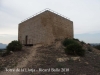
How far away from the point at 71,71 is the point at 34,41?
13.4 meters

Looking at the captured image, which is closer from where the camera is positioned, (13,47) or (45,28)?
(13,47)

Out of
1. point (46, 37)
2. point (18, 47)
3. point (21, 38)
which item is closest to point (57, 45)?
point (46, 37)

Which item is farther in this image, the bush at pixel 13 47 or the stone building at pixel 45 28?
the stone building at pixel 45 28

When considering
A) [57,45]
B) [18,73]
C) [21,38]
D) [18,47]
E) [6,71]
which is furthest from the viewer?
[21,38]

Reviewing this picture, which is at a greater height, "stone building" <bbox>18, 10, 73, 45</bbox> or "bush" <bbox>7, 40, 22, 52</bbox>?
"stone building" <bbox>18, 10, 73, 45</bbox>

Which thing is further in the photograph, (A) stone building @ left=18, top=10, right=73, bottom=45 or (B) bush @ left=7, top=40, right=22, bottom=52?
(A) stone building @ left=18, top=10, right=73, bottom=45

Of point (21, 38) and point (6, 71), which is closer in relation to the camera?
point (6, 71)

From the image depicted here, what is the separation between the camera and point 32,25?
905 inches

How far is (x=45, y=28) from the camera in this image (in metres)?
20.6

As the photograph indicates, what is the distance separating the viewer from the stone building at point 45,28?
20562 millimetres

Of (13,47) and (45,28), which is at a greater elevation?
(45,28)

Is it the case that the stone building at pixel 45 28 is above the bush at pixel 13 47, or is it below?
above

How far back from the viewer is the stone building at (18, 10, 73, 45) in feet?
67.5

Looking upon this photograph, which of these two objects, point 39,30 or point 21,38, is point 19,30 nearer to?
point 21,38
